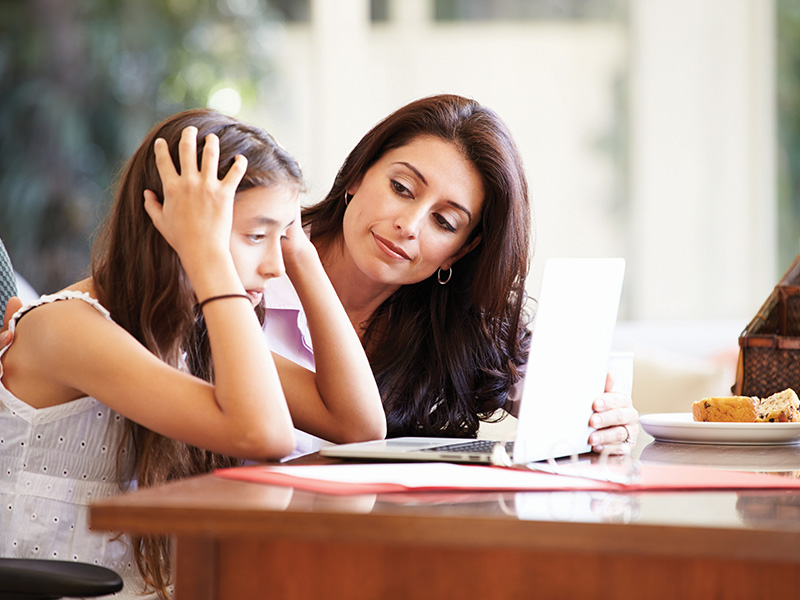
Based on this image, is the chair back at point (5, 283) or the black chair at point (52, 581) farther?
the chair back at point (5, 283)

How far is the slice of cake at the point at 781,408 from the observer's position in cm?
131

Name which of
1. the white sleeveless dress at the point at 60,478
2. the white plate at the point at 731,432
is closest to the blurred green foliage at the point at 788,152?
the white plate at the point at 731,432

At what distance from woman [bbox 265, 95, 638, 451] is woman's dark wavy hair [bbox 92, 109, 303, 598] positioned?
1.49 feet

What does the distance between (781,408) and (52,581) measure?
3.24 feet

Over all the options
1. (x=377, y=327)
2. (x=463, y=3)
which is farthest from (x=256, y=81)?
(x=377, y=327)

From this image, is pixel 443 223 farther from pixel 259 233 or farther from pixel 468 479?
Answer: pixel 468 479

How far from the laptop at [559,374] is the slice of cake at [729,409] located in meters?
0.33

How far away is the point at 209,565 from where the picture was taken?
68 cm

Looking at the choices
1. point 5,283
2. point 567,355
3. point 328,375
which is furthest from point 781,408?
point 5,283

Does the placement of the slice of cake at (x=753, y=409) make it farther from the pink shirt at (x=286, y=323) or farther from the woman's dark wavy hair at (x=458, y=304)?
the pink shirt at (x=286, y=323)

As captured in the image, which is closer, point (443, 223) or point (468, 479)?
point (468, 479)

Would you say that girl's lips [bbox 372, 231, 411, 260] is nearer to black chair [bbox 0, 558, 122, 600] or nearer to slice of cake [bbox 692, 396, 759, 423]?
slice of cake [bbox 692, 396, 759, 423]

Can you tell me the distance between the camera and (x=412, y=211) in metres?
1.63

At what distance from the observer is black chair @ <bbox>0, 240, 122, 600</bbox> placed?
0.76 m
